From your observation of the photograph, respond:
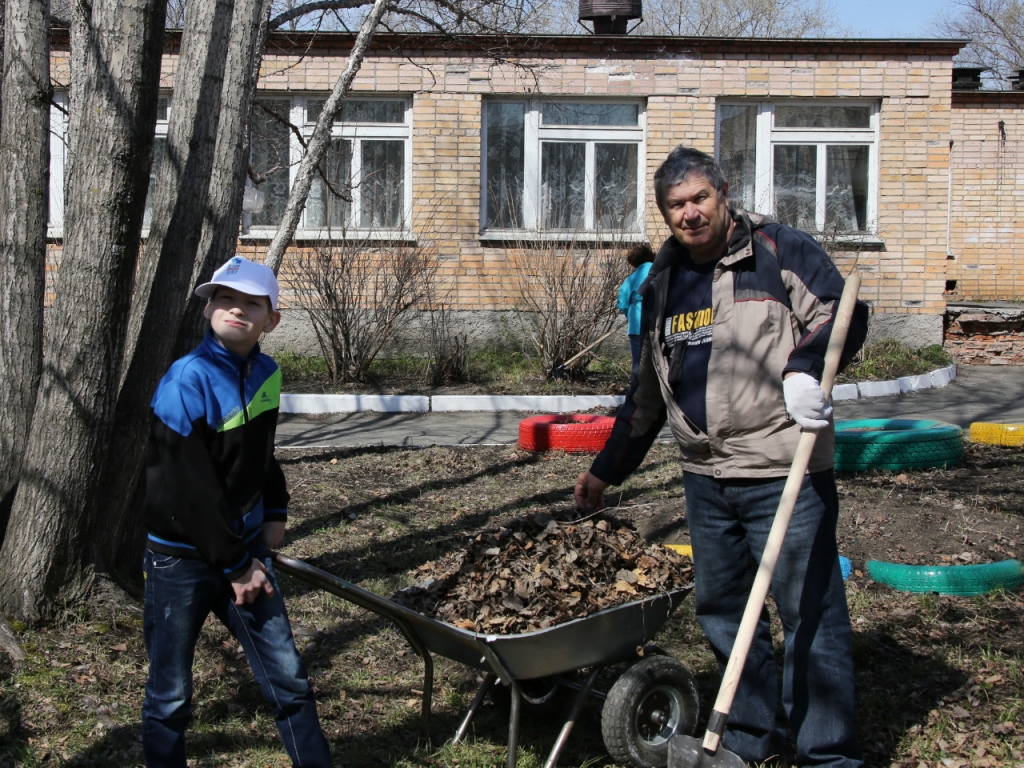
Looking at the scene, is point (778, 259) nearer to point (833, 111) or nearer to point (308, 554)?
point (308, 554)

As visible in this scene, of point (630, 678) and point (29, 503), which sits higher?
point (29, 503)

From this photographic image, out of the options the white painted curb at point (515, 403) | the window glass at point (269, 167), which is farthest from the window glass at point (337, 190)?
the white painted curb at point (515, 403)

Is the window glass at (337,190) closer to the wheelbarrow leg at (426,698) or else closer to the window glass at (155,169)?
the window glass at (155,169)

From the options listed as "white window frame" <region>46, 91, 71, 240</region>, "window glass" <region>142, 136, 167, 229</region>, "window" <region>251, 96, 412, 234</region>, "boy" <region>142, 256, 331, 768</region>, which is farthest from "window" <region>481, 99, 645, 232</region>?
"boy" <region>142, 256, 331, 768</region>

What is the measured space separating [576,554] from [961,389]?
10198mm

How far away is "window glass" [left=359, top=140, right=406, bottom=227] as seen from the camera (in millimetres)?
13617

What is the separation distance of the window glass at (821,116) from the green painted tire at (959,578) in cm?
1059

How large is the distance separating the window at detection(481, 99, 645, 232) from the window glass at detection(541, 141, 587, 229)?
0.01 meters

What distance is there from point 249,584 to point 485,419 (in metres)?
7.33

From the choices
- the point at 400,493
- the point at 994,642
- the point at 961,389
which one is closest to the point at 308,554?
the point at 400,493

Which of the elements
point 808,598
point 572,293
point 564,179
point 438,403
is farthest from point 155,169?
point 808,598

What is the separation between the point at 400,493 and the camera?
6812mm

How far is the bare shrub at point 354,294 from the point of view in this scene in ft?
35.7

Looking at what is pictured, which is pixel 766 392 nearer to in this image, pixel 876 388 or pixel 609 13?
pixel 876 388
